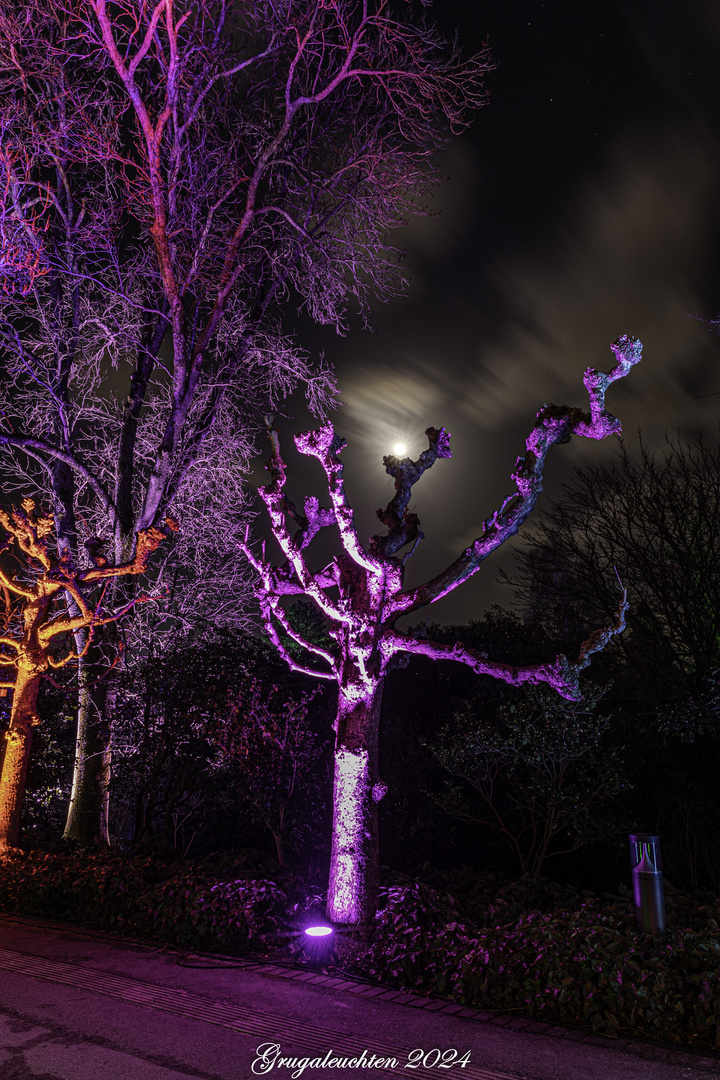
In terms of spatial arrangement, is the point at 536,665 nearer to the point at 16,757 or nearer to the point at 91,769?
the point at 16,757

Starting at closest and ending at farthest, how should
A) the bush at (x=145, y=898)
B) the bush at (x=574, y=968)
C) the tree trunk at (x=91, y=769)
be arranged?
the bush at (x=574, y=968) < the bush at (x=145, y=898) < the tree trunk at (x=91, y=769)

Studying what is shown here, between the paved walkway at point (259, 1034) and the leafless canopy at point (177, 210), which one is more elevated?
the leafless canopy at point (177, 210)

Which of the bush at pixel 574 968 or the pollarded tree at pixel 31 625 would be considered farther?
the pollarded tree at pixel 31 625

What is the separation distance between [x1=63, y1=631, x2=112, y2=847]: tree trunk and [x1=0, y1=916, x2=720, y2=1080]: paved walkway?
404 centimetres

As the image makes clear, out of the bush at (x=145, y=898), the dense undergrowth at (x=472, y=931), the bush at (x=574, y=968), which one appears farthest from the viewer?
the bush at (x=145, y=898)

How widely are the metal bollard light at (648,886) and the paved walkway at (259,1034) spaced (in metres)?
1.13

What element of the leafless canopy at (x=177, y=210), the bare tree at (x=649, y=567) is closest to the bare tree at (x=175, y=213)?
the leafless canopy at (x=177, y=210)

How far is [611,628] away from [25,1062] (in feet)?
17.1

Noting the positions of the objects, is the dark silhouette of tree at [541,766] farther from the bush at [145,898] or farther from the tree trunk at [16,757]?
the tree trunk at [16,757]

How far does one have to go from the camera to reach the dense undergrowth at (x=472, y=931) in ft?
14.8

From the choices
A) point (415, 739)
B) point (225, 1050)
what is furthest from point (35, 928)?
point (415, 739)

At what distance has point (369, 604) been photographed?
710 centimetres

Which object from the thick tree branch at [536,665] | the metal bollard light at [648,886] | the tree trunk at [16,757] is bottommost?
the metal bollard light at [648,886]

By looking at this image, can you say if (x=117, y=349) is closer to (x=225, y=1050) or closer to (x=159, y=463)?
(x=159, y=463)
